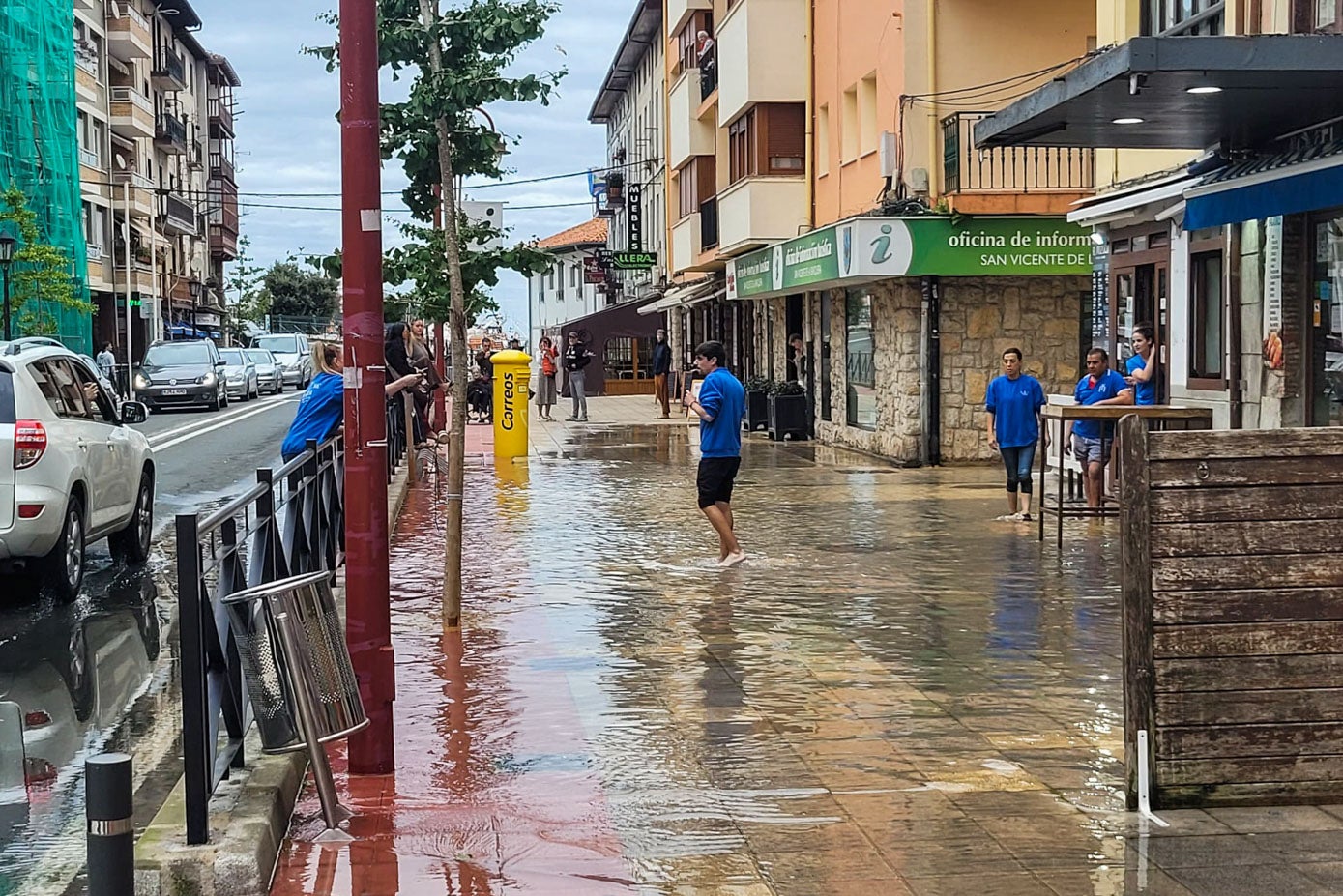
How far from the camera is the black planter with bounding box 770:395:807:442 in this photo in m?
28.4

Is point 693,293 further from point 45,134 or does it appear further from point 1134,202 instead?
point 1134,202

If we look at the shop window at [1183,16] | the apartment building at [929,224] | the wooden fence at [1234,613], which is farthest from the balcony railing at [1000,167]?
the wooden fence at [1234,613]

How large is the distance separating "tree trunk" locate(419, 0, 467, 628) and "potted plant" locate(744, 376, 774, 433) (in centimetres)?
1989

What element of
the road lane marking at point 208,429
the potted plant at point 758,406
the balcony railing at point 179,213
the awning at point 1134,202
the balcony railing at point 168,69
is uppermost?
the balcony railing at point 168,69

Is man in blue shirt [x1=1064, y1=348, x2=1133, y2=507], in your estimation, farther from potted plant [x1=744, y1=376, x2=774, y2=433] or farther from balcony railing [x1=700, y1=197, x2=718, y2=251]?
balcony railing [x1=700, y1=197, x2=718, y2=251]

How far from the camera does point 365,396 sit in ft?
20.9

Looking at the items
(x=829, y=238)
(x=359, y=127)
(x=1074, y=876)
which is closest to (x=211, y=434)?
(x=829, y=238)

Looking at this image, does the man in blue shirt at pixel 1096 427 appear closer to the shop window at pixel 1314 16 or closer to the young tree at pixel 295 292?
the shop window at pixel 1314 16

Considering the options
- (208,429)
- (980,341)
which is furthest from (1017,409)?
(208,429)

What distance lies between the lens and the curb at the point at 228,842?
193 inches

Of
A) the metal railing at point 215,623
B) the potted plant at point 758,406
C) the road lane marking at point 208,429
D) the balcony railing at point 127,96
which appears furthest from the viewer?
the balcony railing at point 127,96

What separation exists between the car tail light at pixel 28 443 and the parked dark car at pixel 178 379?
28974mm

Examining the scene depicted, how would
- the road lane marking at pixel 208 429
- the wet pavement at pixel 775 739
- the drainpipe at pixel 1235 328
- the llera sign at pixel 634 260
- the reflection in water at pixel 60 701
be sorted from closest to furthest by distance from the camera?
the wet pavement at pixel 775 739 → the reflection in water at pixel 60 701 → the drainpipe at pixel 1235 328 → the road lane marking at pixel 208 429 → the llera sign at pixel 634 260

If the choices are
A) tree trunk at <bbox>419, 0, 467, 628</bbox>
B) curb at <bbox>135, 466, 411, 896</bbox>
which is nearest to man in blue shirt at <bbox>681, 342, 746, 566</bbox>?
tree trunk at <bbox>419, 0, 467, 628</bbox>
